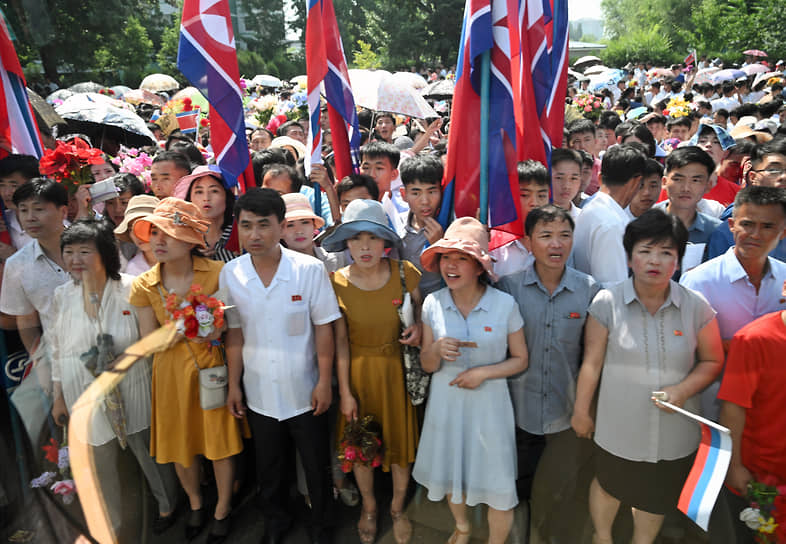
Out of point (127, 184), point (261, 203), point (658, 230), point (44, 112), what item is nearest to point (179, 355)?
point (261, 203)

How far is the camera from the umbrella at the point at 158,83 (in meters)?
17.0

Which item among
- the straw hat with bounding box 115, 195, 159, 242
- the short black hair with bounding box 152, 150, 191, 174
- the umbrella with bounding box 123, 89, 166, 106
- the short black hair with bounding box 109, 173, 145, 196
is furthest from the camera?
the umbrella with bounding box 123, 89, 166, 106

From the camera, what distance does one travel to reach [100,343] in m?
2.40

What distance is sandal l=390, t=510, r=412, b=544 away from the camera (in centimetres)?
266

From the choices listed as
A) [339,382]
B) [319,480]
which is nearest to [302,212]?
[339,382]

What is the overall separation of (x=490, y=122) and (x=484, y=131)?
0.20ft

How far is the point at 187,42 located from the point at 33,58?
6.62 ft

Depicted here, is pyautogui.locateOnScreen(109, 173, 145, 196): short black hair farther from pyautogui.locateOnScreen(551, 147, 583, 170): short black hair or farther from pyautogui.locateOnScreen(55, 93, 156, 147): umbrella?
pyautogui.locateOnScreen(55, 93, 156, 147): umbrella

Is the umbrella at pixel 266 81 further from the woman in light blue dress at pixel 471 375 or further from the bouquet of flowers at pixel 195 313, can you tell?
the woman in light blue dress at pixel 471 375

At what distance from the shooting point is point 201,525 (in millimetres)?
2787

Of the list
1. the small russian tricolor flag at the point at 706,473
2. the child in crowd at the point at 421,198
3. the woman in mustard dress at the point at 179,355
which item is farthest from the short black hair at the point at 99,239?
the small russian tricolor flag at the point at 706,473

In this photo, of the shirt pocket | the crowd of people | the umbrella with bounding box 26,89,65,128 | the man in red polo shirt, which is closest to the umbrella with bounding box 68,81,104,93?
the umbrella with bounding box 26,89,65,128

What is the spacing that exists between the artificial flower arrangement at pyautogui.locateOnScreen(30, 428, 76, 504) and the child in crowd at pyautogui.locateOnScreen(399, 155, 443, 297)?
75.9 inches

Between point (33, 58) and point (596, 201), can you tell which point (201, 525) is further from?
point (33, 58)
